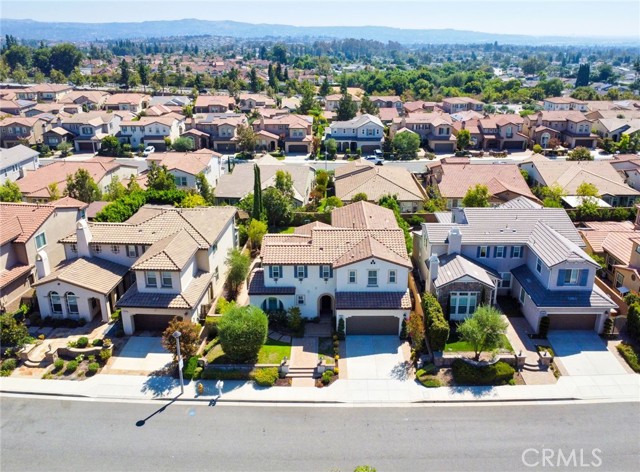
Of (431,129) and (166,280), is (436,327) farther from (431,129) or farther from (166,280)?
(431,129)

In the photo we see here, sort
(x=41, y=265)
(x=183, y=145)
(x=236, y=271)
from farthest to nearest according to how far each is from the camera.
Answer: (x=183, y=145), (x=236, y=271), (x=41, y=265)

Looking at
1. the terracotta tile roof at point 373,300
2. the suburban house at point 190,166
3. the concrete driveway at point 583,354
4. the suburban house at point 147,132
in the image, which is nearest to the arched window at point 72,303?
the terracotta tile roof at point 373,300

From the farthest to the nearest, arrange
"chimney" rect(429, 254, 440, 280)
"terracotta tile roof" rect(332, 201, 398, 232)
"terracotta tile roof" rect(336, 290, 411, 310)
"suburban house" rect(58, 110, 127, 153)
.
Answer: "suburban house" rect(58, 110, 127, 153) < "terracotta tile roof" rect(332, 201, 398, 232) < "chimney" rect(429, 254, 440, 280) < "terracotta tile roof" rect(336, 290, 411, 310)

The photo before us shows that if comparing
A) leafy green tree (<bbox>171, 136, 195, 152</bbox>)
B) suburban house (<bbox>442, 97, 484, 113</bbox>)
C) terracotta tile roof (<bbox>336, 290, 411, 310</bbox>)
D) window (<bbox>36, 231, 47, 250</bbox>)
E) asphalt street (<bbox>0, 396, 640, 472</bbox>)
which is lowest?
asphalt street (<bbox>0, 396, 640, 472</bbox>)

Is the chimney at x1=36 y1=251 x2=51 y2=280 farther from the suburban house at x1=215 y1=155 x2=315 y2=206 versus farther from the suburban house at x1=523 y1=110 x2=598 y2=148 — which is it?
the suburban house at x1=523 y1=110 x2=598 y2=148

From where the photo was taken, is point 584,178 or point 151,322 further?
point 584,178

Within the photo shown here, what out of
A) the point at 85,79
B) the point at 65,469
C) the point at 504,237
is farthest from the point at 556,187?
the point at 85,79

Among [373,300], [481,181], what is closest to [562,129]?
[481,181]

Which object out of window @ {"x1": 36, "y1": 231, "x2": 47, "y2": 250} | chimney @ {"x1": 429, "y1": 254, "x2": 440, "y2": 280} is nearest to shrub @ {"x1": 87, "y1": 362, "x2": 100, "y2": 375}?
window @ {"x1": 36, "y1": 231, "x2": 47, "y2": 250}
